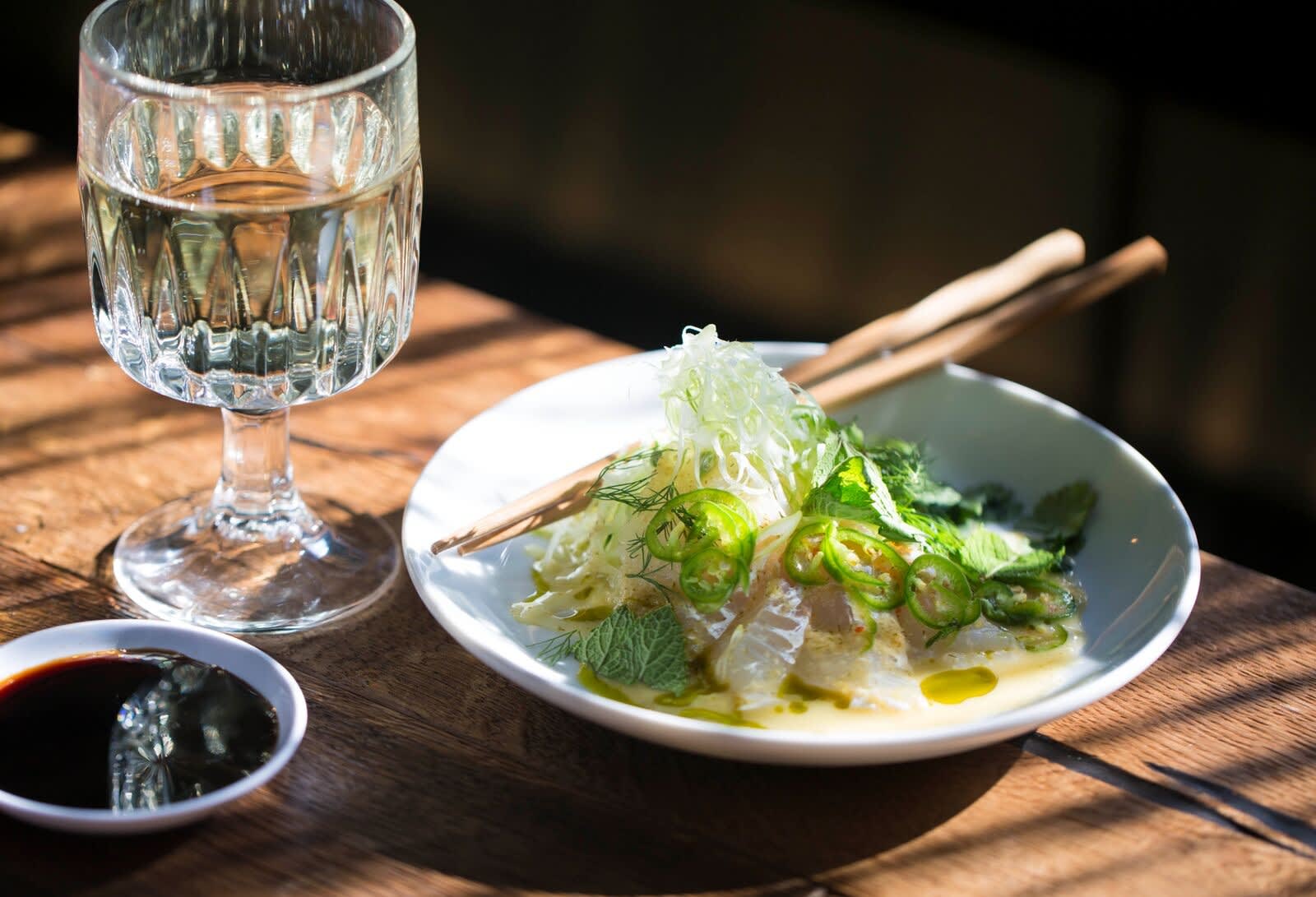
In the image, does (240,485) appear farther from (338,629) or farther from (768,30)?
(768,30)

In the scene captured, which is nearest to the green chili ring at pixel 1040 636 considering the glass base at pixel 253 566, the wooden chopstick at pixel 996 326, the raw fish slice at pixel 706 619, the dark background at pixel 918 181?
the raw fish slice at pixel 706 619

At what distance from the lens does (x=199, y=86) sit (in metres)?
1.36

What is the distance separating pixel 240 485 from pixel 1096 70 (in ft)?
6.52

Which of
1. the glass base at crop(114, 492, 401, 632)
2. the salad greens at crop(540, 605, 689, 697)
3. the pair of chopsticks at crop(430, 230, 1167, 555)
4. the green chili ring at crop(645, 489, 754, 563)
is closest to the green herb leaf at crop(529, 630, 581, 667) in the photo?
the salad greens at crop(540, 605, 689, 697)

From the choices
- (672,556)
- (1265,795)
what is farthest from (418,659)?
(1265,795)

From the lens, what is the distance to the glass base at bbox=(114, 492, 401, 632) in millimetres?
1378

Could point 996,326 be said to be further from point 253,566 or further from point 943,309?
point 253,566

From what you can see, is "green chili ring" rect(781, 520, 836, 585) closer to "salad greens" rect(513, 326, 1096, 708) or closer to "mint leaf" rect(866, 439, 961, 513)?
"salad greens" rect(513, 326, 1096, 708)

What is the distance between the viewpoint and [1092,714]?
53.1 inches

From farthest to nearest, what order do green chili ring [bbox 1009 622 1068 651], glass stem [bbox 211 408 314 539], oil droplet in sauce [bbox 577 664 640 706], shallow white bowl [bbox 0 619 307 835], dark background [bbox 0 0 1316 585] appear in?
1. dark background [bbox 0 0 1316 585]
2. glass stem [bbox 211 408 314 539]
3. green chili ring [bbox 1009 622 1068 651]
4. oil droplet in sauce [bbox 577 664 640 706]
5. shallow white bowl [bbox 0 619 307 835]

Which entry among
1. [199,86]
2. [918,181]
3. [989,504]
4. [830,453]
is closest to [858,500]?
[830,453]

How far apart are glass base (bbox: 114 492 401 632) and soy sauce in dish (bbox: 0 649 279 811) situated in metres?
0.14

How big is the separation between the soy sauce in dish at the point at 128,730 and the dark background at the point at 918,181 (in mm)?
2130

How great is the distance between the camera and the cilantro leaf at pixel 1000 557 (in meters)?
1.41
